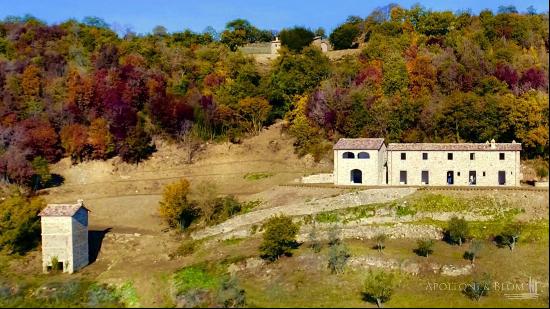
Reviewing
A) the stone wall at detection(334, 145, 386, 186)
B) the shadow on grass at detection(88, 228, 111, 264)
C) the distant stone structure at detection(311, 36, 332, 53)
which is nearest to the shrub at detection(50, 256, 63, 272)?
the shadow on grass at detection(88, 228, 111, 264)

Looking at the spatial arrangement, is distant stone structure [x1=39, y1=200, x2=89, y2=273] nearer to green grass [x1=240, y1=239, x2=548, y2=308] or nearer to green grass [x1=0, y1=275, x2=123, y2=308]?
green grass [x1=0, y1=275, x2=123, y2=308]

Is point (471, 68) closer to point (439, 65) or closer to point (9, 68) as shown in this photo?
point (439, 65)

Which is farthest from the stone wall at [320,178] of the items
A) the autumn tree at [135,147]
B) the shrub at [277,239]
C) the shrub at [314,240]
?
the autumn tree at [135,147]

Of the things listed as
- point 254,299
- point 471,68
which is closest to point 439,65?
point 471,68

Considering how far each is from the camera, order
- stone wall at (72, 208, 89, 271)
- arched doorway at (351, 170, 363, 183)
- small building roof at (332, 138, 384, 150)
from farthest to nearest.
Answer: arched doorway at (351, 170, 363, 183), small building roof at (332, 138, 384, 150), stone wall at (72, 208, 89, 271)

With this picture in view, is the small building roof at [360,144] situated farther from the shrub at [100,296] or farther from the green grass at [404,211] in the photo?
the shrub at [100,296]

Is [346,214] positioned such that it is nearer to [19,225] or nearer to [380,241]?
[380,241]
